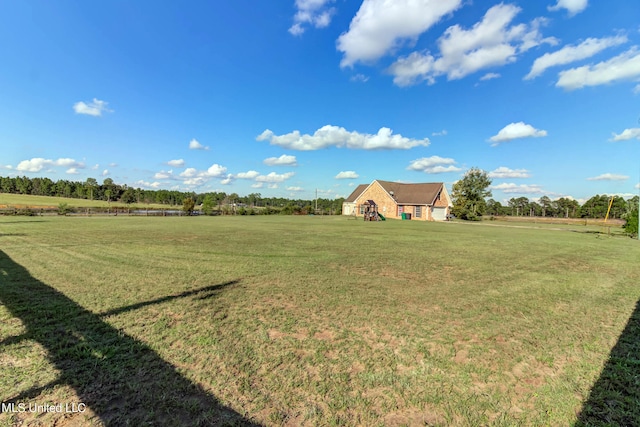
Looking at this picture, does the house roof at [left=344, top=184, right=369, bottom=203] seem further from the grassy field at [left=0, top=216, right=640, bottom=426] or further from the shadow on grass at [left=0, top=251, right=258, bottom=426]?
the shadow on grass at [left=0, top=251, right=258, bottom=426]

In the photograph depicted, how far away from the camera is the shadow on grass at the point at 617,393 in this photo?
2404 millimetres

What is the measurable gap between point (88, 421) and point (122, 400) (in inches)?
10.0

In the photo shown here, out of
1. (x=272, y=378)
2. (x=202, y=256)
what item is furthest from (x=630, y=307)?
(x=202, y=256)

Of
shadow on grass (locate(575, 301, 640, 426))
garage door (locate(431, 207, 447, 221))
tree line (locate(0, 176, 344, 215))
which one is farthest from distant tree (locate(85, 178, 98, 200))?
shadow on grass (locate(575, 301, 640, 426))

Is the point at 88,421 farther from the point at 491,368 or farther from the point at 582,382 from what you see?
the point at 582,382

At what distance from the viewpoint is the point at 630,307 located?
530cm

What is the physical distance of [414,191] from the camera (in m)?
46.8

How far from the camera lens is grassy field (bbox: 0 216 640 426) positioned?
8.05 ft

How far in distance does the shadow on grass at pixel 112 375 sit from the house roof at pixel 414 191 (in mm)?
43163

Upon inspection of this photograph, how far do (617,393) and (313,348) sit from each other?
3014 millimetres

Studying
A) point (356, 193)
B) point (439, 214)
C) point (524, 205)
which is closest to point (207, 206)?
point (356, 193)

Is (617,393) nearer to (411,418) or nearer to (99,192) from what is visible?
(411,418)

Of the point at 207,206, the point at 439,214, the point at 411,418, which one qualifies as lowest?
the point at 411,418

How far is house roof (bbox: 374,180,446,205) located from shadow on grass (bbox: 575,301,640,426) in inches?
1614
